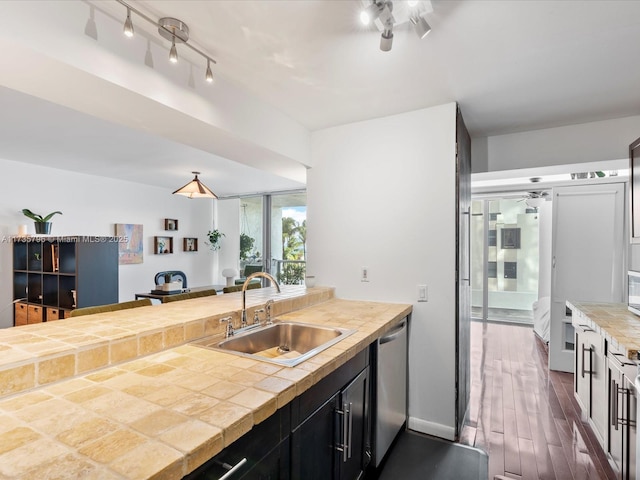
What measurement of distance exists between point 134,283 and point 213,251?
6.07 feet

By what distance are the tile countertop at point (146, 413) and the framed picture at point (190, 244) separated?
19.1 ft

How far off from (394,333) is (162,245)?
18.1 feet

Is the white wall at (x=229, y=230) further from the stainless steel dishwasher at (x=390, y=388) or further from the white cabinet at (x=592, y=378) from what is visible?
the white cabinet at (x=592, y=378)

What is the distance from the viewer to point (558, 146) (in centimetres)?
281

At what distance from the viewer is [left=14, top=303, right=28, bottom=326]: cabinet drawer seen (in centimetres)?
452

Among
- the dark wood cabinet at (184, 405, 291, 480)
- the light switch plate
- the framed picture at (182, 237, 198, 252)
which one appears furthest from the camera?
the framed picture at (182, 237, 198, 252)

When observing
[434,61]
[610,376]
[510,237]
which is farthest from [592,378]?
[510,237]

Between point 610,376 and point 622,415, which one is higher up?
point 610,376

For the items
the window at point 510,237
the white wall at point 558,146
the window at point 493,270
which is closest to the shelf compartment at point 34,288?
the white wall at point 558,146

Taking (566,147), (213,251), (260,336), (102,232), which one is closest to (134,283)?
(102,232)

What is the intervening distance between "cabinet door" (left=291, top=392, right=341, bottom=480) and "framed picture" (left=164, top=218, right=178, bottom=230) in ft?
19.5

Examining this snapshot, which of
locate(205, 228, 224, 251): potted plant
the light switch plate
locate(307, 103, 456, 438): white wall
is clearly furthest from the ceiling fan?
locate(205, 228, 224, 251): potted plant

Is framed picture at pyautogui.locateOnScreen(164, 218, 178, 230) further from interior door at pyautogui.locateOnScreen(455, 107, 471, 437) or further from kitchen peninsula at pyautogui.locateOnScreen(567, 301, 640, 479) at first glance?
kitchen peninsula at pyautogui.locateOnScreen(567, 301, 640, 479)

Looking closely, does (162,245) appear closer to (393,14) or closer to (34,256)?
(34,256)
